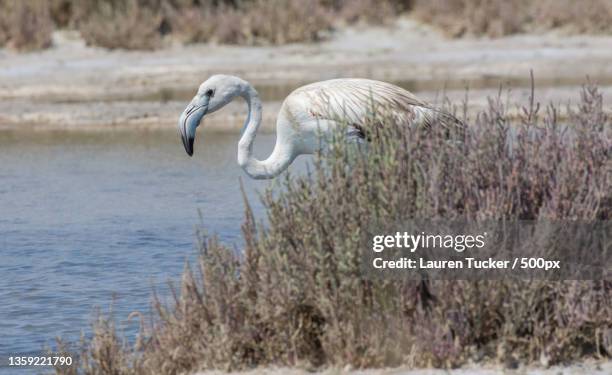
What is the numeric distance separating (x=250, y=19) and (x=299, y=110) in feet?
51.3

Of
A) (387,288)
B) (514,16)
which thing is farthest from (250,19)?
(387,288)

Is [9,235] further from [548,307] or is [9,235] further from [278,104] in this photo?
[278,104]

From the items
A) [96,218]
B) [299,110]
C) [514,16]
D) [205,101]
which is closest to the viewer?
[299,110]

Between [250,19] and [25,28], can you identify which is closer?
[25,28]

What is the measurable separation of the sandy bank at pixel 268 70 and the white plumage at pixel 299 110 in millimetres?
8802

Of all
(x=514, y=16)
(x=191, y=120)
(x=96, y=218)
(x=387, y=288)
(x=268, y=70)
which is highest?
(x=191, y=120)

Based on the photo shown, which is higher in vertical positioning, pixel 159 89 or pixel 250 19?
pixel 250 19

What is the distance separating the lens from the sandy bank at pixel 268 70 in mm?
17406

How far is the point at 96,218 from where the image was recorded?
35.5 feet

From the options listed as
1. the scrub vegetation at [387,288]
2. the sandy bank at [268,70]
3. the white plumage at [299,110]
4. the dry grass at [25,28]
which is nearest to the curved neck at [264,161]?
the white plumage at [299,110]

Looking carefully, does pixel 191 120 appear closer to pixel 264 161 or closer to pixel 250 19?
pixel 264 161

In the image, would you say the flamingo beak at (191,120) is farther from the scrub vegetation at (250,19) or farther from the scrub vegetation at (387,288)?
the scrub vegetation at (250,19)

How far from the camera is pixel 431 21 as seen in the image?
23844 millimetres

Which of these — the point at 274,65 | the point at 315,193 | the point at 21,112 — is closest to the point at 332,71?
the point at 274,65
